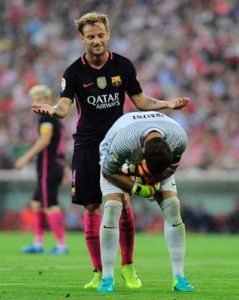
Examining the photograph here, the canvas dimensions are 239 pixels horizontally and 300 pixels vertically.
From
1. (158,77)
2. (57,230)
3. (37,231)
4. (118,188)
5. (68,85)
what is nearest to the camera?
(118,188)

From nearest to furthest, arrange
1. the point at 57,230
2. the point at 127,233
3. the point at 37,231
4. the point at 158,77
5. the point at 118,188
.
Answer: the point at 118,188 < the point at 127,233 < the point at 57,230 < the point at 37,231 < the point at 158,77

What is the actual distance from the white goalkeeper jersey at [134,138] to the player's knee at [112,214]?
10.1 inches

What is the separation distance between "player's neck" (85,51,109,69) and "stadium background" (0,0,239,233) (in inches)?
517

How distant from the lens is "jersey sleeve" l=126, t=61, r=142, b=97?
29.9 ft

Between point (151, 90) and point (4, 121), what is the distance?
144 inches

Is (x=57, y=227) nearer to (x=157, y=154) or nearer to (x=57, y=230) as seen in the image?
(x=57, y=230)

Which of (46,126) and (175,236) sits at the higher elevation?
(46,126)

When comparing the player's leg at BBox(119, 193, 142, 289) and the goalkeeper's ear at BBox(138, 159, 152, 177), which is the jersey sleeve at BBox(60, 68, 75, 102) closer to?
the player's leg at BBox(119, 193, 142, 289)

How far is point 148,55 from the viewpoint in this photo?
2527 centimetres

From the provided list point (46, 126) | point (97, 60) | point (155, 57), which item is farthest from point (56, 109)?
point (155, 57)

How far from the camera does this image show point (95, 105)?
354 inches

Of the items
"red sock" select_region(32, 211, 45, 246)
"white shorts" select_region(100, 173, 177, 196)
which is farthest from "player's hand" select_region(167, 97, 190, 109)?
"red sock" select_region(32, 211, 45, 246)

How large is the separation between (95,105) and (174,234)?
1392 mm

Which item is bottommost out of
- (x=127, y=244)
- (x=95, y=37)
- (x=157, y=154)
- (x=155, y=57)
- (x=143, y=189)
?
(x=127, y=244)
